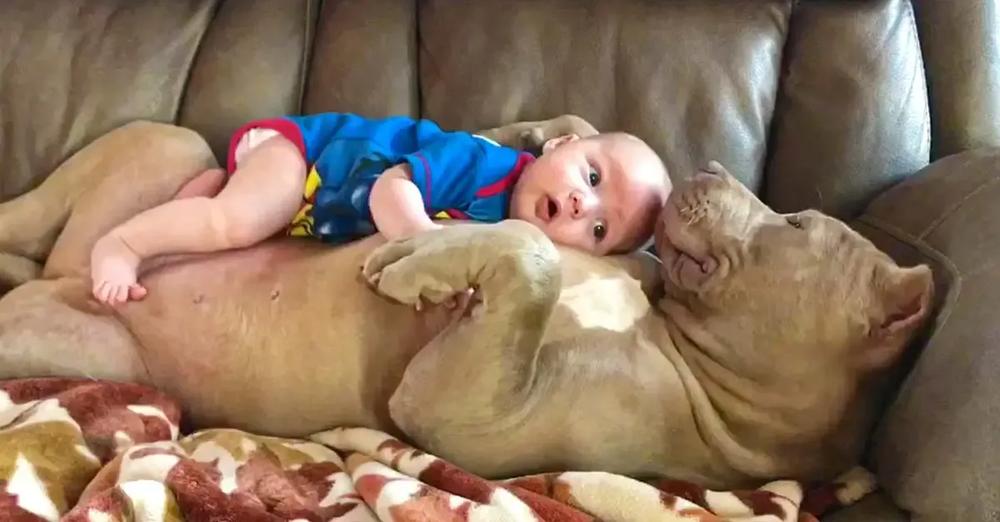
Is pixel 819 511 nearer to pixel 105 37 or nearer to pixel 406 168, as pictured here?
pixel 406 168

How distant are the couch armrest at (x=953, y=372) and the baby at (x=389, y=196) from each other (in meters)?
0.38

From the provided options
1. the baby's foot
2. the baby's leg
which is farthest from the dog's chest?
the baby's foot

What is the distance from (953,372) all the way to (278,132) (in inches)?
39.2

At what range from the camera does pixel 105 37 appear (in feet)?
6.25

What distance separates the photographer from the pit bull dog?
127cm

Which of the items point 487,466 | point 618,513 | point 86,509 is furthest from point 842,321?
point 86,509

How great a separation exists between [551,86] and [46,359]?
0.89m

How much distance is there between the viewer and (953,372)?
120cm

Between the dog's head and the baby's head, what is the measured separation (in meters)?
0.14

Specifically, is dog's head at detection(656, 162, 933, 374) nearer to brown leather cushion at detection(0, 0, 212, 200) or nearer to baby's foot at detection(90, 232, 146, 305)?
baby's foot at detection(90, 232, 146, 305)

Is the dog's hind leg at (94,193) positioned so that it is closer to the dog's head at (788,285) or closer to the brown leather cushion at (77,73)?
the brown leather cushion at (77,73)

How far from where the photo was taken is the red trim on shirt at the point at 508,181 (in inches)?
62.3

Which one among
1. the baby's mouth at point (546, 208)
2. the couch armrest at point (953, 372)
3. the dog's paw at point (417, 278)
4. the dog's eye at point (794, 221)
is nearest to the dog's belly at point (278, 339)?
the dog's paw at point (417, 278)

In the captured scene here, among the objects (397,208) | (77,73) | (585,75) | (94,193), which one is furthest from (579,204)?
(77,73)
